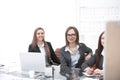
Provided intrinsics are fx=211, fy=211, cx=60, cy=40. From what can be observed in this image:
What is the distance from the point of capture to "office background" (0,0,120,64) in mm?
4281

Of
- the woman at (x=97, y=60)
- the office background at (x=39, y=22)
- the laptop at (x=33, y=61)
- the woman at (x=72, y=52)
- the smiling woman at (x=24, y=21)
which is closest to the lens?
the laptop at (x=33, y=61)

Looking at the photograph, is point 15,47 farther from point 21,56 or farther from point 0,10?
point 21,56

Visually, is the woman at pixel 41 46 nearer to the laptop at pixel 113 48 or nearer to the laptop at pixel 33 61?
the laptop at pixel 33 61

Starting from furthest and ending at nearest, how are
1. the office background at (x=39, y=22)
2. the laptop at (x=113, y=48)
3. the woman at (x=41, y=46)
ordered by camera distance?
the office background at (x=39, y=22)
the woman at (x=41, y=46)
the laptop at (x=113, y=48)

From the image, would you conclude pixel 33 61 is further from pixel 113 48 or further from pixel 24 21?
pixel 24 21

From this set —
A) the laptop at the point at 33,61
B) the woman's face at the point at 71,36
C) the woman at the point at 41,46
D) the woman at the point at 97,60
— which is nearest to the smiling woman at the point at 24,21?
the woman at the point at 41,46

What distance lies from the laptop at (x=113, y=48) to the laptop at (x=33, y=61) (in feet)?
3.82

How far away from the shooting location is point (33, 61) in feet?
8.02

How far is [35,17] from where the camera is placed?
454 centimetres

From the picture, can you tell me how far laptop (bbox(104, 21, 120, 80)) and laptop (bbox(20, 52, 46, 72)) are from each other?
3.82 feet

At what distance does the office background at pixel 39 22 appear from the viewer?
169 inches

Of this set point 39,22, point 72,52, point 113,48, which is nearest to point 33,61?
point 72,52

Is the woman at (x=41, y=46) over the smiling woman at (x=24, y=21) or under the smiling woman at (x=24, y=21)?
under

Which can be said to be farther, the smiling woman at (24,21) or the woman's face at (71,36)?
the smiling woman at (24,21)
